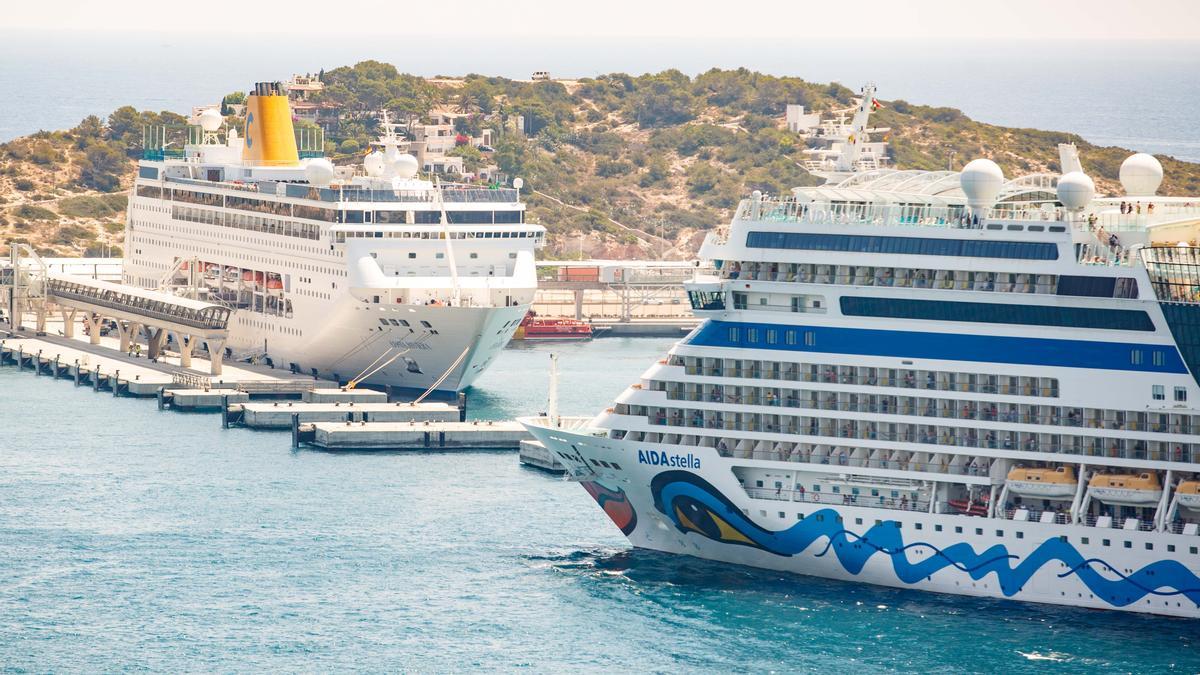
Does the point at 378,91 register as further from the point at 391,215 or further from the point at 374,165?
the point at 391,215

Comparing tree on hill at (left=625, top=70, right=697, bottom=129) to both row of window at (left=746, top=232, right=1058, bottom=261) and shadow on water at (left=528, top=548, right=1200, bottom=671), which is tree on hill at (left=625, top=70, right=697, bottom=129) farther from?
shadow on water at (left=528, top=548, right=1200, bottom=671)

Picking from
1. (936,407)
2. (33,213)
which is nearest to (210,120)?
(33,213)

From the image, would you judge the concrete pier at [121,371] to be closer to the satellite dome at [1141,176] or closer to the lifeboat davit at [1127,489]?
the satellite dome at [1141,176]

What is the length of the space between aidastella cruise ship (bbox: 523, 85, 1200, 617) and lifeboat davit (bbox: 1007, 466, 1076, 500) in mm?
41

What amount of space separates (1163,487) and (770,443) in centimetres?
865

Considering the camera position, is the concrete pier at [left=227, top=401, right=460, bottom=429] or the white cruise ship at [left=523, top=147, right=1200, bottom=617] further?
the concrete pier at [left=227, top=401, right=460, bottom=429]

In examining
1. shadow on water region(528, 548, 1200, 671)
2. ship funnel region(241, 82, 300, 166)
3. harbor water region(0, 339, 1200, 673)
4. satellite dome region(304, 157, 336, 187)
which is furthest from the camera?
ship funnel region(241, 82, 300, 166)

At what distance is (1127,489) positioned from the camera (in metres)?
48.9

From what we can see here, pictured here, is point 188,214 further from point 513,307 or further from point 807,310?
point 807,310

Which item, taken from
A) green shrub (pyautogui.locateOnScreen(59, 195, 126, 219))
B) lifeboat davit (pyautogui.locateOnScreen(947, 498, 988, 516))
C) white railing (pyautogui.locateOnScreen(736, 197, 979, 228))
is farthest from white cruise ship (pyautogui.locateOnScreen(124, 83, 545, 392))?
green shrub (pyautogui.locateOnScreen(59, 195, 126, 219))

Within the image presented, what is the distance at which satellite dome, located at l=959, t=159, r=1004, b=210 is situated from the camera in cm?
5178

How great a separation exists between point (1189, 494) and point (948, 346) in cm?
610

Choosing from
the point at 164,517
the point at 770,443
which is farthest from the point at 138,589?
the point at 770,443

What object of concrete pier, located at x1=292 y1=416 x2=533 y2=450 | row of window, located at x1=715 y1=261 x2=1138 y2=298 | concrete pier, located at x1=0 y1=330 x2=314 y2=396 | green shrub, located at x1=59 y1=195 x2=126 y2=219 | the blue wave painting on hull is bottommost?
the blue wave painting on hull
